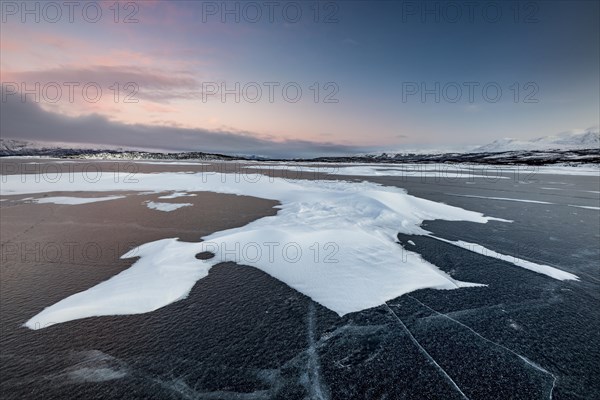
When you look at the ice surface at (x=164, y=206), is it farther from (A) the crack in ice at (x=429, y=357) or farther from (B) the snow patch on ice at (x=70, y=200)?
(A) the crack in ice at (x=429, y=357)

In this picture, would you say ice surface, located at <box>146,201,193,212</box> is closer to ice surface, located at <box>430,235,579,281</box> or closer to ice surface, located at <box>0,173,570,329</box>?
ice surface, located at <box>0,173,570,329</box>

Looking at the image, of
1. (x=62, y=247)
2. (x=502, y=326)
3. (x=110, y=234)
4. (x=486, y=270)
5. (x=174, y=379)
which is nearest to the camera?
(x=174, y=379)

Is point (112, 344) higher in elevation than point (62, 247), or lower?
lower

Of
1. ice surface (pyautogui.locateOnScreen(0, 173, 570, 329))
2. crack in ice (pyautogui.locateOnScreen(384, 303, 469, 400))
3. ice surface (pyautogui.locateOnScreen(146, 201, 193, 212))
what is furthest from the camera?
ice surface (pyautogui.locateOnScreen(146, 201, 193, 212))

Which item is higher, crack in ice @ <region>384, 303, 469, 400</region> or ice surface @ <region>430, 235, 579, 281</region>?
ice surface @ <region>430, 235, 579, 281</region>

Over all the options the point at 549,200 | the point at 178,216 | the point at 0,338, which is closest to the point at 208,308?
the point at 0,338

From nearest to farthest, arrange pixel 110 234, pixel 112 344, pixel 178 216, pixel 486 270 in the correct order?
pixel 112 344 → pixel 486 270 → pixel 110 234 → pixel 178 216

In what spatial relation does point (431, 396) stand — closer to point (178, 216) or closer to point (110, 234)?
point (110, 234)

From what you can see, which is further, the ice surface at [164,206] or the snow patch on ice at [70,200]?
the snow patch on ice at [70,200]

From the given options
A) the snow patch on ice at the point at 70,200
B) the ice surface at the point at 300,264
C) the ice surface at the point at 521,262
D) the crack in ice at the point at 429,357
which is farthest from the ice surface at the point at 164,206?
the ice surface at the point at 521,262

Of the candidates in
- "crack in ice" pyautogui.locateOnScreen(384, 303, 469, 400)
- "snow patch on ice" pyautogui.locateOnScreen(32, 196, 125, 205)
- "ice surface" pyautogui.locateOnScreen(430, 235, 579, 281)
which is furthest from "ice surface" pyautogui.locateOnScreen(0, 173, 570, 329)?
"snow patch on ice" pyautogui.locateOnScreen(32, 196, 125, 205)

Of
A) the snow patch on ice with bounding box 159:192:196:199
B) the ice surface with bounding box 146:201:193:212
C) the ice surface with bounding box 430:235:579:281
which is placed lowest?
the ice surface with bounding box 430:235:579:281
